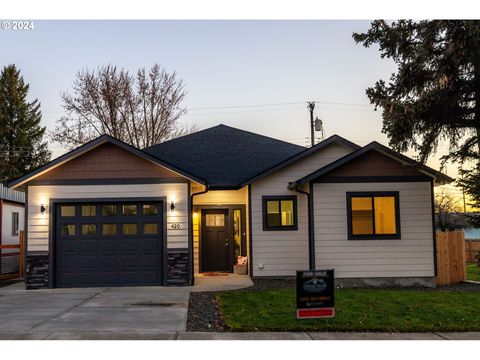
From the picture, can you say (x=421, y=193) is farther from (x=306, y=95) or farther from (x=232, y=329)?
(x=306, y=95)

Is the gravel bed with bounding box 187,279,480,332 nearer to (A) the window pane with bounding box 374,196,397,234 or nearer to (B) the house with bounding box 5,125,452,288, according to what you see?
(B) the house with bounding box 5,125,452,288

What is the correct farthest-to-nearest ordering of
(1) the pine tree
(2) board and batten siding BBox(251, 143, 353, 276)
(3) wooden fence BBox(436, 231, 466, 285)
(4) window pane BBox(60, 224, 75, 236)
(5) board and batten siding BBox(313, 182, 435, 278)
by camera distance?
(1) the pine tree
(2) board and batten siding BBox(251, 143, 353, 276)
(3) wooden fence BBox(436, 231, 466, 285)
(5) board and batten siding BBox(313, 182, 435, 278)
(4) window pane BBox(60, 224, 75, 236)

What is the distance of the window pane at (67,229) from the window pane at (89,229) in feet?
0.94

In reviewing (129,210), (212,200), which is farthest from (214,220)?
(129,210)

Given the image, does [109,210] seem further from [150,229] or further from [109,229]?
[150,229]

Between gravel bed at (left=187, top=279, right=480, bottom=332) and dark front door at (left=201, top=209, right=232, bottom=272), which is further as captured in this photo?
dark front door at (left=201, top=209, right=232, bottom=272)

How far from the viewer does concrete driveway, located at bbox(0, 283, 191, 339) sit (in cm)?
770

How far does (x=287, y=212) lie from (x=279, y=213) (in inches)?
9.2

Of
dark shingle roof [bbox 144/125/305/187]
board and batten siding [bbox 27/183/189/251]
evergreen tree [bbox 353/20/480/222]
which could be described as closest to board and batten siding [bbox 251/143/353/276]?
dark shingle roof [bbox 144/125/305/187]

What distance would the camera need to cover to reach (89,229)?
13.8m

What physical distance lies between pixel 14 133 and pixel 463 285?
3949cm

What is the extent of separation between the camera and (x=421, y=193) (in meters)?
14.2

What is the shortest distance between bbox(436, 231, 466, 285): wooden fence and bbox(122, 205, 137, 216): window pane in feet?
27.8

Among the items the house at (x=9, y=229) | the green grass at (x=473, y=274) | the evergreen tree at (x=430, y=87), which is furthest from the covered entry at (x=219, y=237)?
the green grass at (x=473, y=274)
